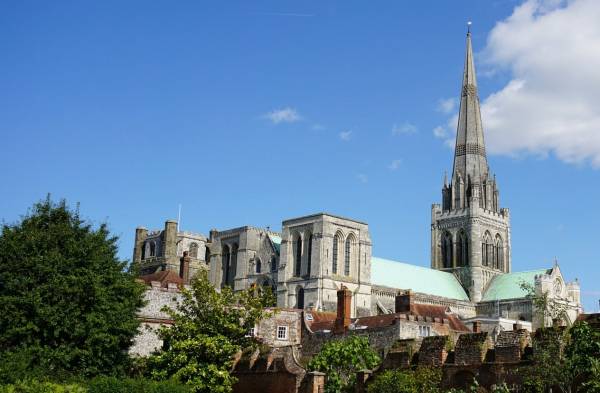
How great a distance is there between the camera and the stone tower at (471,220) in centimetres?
11125

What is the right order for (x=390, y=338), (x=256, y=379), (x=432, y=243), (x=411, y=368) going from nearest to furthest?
(x=411, y=368) → (x=256, y=379) → (x=390, y=338) → (x=432, y=243)

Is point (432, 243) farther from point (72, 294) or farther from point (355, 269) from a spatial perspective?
point (72, 294)

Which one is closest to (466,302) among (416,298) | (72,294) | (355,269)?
(416,298)

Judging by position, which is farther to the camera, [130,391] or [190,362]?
[190,362]

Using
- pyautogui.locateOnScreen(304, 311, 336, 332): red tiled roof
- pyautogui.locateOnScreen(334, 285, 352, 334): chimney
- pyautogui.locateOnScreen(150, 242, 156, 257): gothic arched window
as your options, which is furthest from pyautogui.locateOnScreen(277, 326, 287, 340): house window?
pyautogui.locateOnScreen(150, 242, 156, 257): gothic arched window

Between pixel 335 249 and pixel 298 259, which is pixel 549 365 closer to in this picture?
pixel 335 249

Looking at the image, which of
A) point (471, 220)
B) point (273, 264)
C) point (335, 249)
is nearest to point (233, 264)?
point (273, 264)

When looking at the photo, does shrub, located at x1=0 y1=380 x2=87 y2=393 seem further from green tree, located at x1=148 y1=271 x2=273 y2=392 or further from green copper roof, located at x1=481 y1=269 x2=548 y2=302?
green copper roof, located at x1=481 y1=269 x2=548 y2=302

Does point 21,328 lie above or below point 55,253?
below

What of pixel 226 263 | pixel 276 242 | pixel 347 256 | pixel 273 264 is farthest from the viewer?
pixel 226 263

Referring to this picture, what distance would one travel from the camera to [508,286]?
4158 inches

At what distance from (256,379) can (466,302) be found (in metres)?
67.5

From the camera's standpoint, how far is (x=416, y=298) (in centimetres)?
9662

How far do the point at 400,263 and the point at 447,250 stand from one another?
42.1ft
